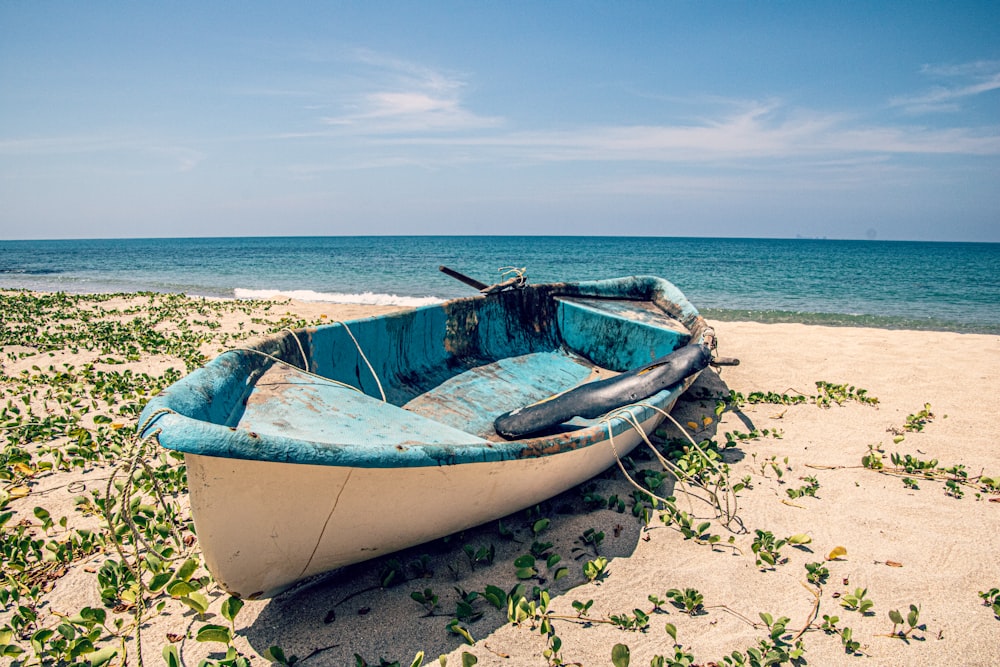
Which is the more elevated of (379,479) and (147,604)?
(379,479)

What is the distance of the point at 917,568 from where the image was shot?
9.03ft

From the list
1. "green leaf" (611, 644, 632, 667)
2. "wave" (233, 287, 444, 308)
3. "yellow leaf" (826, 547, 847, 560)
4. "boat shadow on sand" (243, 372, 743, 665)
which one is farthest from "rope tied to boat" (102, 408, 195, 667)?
"wave" (233, 287, 444, 308)

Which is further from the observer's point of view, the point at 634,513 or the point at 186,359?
the point at 186,359

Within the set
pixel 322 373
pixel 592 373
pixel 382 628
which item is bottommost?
pixel 382 628

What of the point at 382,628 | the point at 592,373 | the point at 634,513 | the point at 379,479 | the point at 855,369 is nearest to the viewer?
the point at 379,479

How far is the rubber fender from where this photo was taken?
3.51m

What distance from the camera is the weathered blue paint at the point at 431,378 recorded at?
1993 millimetres

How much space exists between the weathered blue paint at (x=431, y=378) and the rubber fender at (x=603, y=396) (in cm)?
12

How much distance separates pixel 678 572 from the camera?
2721 mm

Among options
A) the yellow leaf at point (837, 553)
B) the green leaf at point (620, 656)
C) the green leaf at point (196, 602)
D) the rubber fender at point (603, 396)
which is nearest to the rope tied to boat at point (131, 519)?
the green leaf at point (196, 602)

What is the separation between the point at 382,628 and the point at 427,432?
86cm

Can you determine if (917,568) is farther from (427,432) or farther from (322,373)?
(322,373)

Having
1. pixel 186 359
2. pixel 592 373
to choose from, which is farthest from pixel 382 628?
pixel 186 359

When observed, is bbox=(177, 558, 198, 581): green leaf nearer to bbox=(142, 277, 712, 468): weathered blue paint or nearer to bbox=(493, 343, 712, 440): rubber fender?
bbox=(142, 277, 712, 468): weathered blue paint
